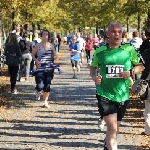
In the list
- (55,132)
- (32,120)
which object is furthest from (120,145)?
(32,120)

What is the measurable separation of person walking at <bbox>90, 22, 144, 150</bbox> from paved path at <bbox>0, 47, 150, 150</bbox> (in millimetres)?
1443

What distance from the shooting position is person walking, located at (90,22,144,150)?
5953 millimetres

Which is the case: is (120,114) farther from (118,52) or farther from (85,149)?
(85,149)

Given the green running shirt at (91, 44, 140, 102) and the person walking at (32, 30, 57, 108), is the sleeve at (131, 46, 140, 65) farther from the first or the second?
the person walking at (32, 30, 57, 108)

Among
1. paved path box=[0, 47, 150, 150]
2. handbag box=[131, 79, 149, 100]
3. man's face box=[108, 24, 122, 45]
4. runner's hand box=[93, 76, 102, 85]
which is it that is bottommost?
paved path box=[0, 47, 150, 150]

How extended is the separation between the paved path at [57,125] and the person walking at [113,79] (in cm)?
144

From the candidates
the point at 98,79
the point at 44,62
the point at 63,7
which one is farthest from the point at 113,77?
the point at 63,7

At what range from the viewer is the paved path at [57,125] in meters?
7.61

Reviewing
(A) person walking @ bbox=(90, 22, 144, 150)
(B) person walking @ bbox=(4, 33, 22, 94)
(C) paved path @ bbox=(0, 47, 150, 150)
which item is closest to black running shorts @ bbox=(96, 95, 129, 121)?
(A) person walking @ bbox=(90, 22, 144, 150)

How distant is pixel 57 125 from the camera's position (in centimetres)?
927

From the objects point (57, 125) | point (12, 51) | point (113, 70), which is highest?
point (113, 70)

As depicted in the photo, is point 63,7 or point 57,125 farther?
point 63,7

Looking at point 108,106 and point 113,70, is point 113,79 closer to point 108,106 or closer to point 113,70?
point 113,70

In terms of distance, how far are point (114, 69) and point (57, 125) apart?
3.60 m
